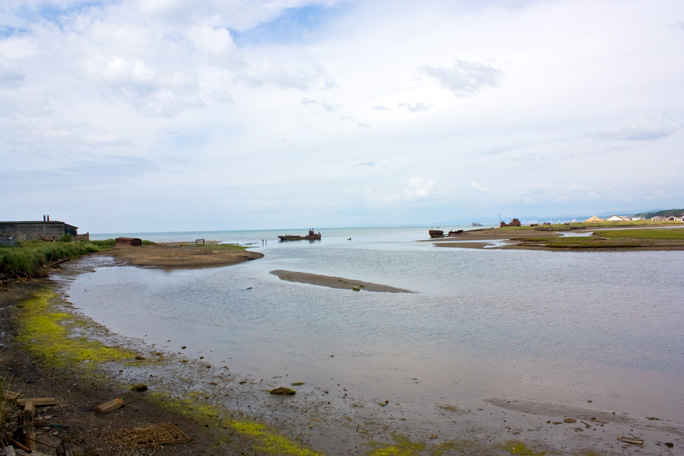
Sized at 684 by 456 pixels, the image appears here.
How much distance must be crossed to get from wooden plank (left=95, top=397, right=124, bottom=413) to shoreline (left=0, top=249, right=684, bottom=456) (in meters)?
0.14

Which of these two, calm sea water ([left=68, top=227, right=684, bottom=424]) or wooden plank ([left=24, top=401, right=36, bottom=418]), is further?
calm sea water ([left=68, top=227, right=684, bottom=424])

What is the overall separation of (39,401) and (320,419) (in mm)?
5360

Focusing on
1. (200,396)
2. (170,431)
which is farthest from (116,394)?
(170,431)

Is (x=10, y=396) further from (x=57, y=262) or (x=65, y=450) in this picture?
(x=57, y=262)

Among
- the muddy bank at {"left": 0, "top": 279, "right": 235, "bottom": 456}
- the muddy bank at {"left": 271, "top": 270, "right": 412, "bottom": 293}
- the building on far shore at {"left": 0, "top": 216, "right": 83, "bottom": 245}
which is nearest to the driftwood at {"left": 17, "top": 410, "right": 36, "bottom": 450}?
the muddy bank at {"left": 0, "top": 279, "right": 235, "bottom": 456}

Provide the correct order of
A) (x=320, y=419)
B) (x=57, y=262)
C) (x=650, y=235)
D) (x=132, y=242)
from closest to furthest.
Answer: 1. (x=320, y=419)
2. (x=57, y=262)
3. (x=650, y=235)
4. (x=132, y=242)

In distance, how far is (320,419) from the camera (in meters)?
8.59

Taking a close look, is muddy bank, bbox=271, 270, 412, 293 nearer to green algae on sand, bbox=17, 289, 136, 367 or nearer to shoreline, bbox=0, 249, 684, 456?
green algae on sand, bbox=17, 289, 136, 367

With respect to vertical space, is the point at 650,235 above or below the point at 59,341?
above

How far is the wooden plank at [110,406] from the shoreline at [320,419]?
14cm

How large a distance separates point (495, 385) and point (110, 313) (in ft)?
56.6

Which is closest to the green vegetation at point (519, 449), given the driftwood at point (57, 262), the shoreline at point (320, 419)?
the shoreline at point (320, 419)

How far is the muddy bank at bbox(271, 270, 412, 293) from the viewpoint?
84.8 feet

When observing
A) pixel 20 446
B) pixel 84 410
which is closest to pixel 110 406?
pixel 84 410
